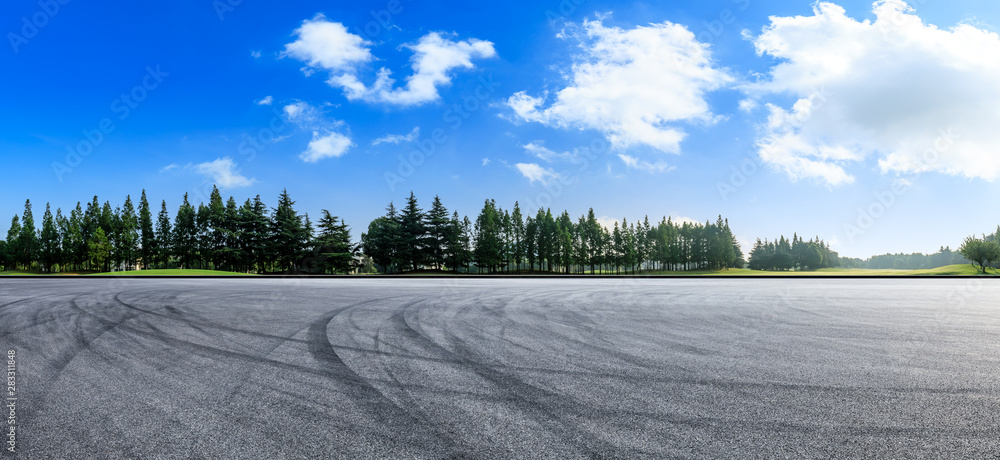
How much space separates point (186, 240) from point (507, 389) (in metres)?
94.4

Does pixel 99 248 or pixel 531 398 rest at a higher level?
pixel 99 248

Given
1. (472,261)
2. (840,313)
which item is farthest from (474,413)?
(472,261)

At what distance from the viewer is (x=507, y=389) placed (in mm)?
4457

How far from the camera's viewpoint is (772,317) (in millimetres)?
9742

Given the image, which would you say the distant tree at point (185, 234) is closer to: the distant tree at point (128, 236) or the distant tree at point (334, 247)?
the distant tree at point (128, 236)

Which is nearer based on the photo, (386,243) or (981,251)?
(981,251)

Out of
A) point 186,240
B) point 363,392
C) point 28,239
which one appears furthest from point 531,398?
point 28,239

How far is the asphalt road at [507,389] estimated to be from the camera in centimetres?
326

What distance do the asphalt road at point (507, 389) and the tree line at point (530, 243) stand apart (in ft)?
199

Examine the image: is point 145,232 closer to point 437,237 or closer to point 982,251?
point 437,237

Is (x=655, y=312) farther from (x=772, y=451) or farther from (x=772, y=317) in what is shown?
(x=772, y=451)

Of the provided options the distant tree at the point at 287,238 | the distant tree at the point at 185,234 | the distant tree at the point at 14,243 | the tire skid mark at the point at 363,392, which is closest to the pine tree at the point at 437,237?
the distant tree at the point at 287,238

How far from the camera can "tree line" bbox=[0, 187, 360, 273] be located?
2714 inches

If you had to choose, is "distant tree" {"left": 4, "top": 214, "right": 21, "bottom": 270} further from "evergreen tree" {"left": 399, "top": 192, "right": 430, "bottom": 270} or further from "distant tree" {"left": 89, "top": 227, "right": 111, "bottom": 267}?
"evergreen tree" {"left": 399, "top": 192, "right": 430, "bottom": 270}
